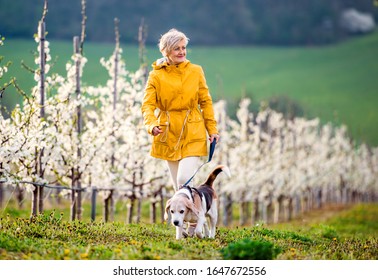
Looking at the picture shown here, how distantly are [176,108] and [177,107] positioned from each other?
0.02 m

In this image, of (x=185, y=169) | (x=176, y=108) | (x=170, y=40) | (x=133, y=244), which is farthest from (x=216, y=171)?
(x=170, y=40)

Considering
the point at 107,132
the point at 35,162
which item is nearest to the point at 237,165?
the point at 107,132

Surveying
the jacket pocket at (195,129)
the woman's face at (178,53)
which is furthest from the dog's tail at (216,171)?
the woman's face at (178,53)

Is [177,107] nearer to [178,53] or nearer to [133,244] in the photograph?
[178,53]

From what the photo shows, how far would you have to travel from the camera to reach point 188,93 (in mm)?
8461

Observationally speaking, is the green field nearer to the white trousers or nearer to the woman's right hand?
the white trousers

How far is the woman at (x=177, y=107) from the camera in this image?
8.41 metres

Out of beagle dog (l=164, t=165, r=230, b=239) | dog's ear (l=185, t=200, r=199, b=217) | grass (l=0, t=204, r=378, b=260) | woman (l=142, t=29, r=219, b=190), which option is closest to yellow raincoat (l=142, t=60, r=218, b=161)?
woman (l=142, t=29, r=219, b=190)

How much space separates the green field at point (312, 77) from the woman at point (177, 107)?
4160 cm

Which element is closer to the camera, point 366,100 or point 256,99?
point 366,100

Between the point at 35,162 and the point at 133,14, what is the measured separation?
152ft

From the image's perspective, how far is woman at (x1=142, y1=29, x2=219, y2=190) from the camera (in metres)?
8.41
